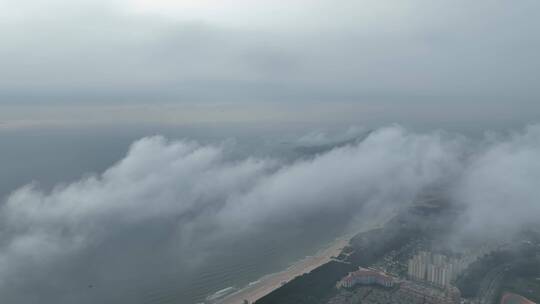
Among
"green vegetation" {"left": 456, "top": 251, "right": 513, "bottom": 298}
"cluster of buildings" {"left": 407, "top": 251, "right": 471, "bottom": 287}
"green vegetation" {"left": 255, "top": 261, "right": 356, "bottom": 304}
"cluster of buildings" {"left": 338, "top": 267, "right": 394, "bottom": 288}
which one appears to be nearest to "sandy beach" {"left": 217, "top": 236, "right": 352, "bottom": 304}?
"green vegetation" {"left": 255, "top": 261, "right": 356, "bottom": 304}

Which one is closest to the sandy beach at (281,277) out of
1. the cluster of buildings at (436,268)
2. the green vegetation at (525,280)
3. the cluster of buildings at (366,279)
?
the cluster of buildings at (366,279)

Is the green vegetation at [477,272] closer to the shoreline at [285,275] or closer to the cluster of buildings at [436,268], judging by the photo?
the cluster of buildings at [436,268]

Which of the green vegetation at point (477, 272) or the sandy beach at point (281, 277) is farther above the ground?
the sandy beach at point (281, 277)

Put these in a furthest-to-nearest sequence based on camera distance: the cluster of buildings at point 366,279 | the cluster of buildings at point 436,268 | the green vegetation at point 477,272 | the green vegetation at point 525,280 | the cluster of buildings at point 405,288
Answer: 1. the cluster of buildings at point 436,268
2. the cluster of buildings at point 366,279
3. the green vegetation at point 525,280
4. the green vegetation at point 477,272
5. the cluster of buildings at point 405,288

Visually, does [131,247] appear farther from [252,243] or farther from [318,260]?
[318,260]

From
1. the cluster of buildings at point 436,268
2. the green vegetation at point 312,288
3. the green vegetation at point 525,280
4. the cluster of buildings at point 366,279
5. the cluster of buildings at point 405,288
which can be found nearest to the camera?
the green vegetation at point 312,288

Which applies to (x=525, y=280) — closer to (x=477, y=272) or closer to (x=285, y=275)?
(x=477, y=272)

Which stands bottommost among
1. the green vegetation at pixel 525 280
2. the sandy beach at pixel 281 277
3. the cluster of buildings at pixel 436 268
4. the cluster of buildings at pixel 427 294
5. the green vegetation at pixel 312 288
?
the green vegetation at pixel 525 280

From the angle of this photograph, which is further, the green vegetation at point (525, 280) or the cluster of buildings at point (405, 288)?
the green vegetation at point (525, 280)

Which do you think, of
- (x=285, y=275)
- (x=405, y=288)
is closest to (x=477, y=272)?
(x=405, y=288)

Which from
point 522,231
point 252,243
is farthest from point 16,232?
point 522,231
